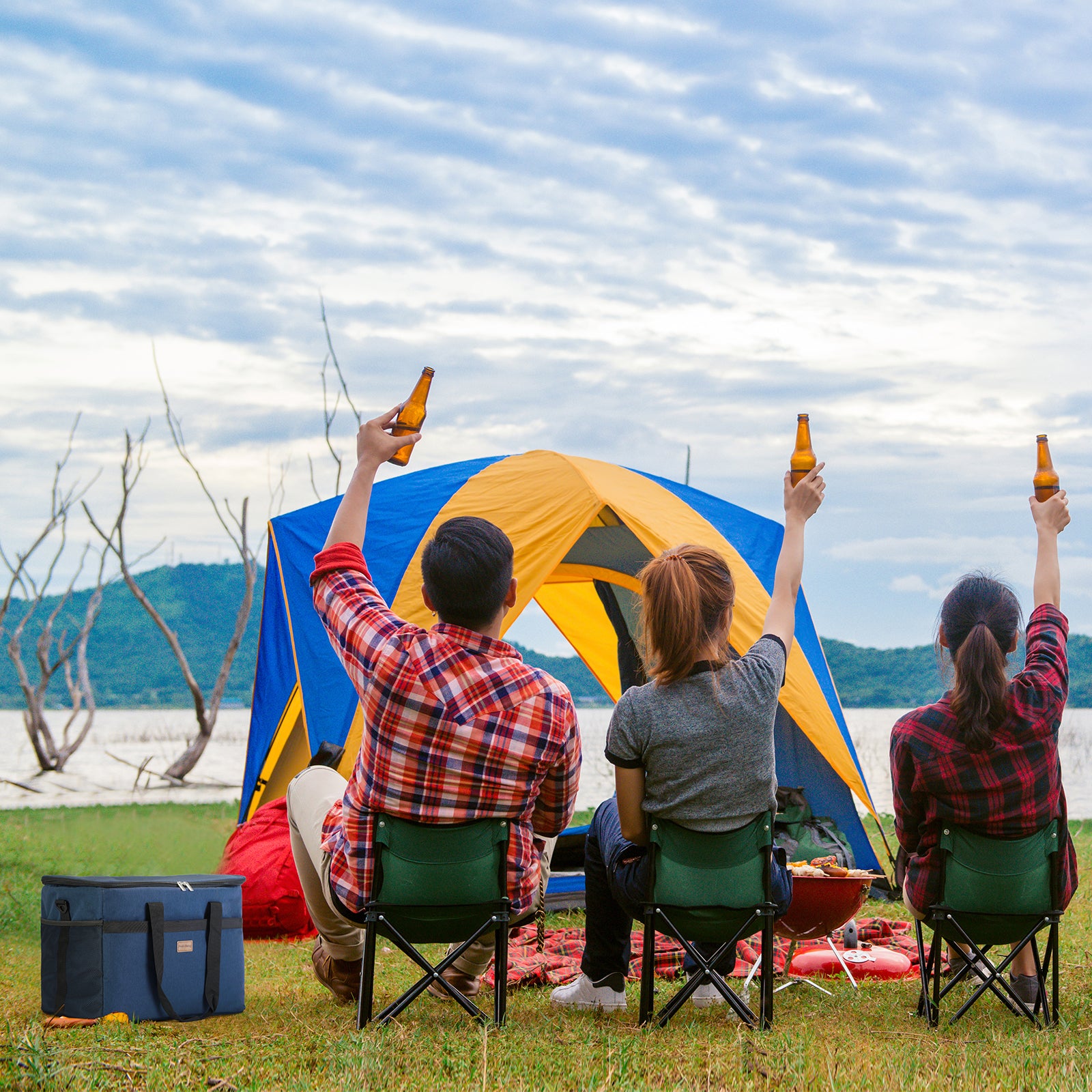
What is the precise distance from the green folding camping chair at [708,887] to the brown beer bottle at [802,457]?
32.8 inches

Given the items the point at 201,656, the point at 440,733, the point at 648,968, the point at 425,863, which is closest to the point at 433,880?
the point at 425,863

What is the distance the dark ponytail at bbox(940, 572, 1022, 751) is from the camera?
2.74 m

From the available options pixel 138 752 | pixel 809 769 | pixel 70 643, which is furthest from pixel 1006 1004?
pixel 138 752

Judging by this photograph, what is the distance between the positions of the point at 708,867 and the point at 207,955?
134cm

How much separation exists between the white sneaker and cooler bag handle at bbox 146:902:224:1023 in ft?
2.96

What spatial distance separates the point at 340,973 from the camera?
116 inches

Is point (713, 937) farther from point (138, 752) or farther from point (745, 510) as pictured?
point (138, 752)

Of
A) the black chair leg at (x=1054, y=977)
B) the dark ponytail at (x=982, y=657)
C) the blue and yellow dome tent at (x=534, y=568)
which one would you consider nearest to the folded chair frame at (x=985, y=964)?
the black chair leg at (x=1054, y=977)

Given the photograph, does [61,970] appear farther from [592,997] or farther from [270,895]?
[270,895]

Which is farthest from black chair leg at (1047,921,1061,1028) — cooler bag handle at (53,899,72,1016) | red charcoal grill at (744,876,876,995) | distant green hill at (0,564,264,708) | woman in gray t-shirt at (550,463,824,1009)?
distant green hill at (0,564,264,708)

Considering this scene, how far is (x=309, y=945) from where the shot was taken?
4.39 metres

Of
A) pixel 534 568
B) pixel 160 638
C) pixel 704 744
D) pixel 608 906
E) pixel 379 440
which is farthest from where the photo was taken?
pixel 160 638

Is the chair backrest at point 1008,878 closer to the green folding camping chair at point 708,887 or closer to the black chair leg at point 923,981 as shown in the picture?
the black chair leg at point 923,981

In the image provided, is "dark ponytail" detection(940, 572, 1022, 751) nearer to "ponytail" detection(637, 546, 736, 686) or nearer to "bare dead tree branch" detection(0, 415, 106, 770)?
"ponytail" detection(637, 546, 736, 686)
